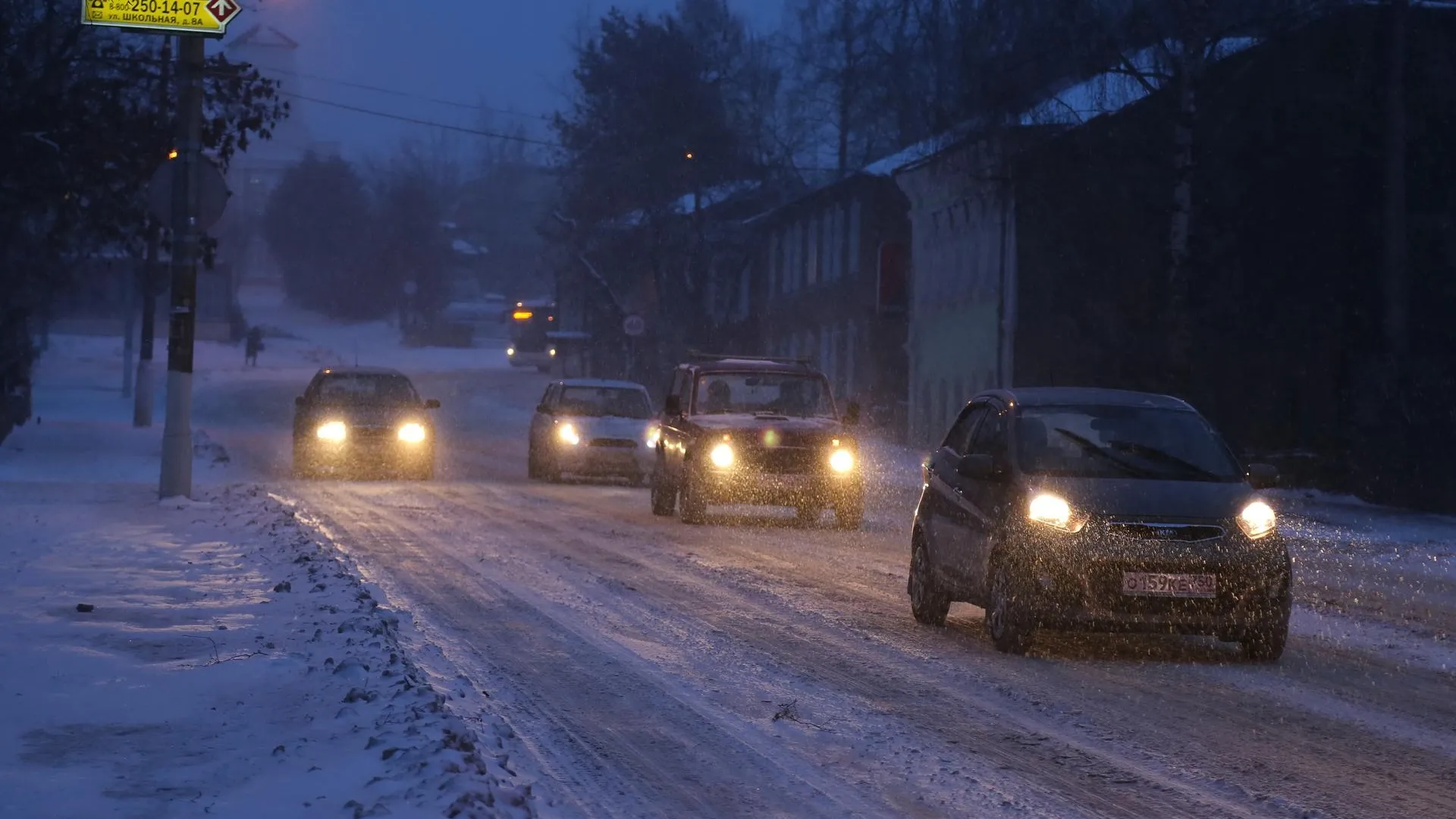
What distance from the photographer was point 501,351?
117500mm

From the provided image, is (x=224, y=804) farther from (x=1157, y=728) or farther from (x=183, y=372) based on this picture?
(x=183, y=372)

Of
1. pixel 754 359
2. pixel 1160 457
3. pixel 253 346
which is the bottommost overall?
pixel 1160 457

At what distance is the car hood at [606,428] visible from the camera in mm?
29578

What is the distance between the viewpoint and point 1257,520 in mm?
10906

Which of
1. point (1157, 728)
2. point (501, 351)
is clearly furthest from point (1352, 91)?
point (501, 351)

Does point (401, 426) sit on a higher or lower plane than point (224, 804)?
higher

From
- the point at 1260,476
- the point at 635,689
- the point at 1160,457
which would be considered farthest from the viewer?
the point at 1260,476

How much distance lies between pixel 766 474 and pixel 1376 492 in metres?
11.2

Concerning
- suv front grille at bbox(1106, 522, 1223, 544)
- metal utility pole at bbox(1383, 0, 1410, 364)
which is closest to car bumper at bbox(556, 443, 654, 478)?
metal utility pole at bbox(1383, 0, 1410, 364)

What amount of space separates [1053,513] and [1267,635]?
1.41 metres

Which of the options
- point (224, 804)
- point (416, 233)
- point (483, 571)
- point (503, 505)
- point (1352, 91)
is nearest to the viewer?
point (224, 804)

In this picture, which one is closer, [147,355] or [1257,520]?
[1257,520]

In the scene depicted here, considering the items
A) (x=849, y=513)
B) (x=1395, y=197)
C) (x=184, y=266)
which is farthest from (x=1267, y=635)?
(x=1395, y=197)

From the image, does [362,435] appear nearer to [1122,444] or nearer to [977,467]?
[977,467]
